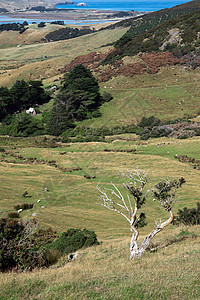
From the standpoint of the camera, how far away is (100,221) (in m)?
19.2

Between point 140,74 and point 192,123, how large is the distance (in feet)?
96.0

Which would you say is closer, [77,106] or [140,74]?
[77,106]

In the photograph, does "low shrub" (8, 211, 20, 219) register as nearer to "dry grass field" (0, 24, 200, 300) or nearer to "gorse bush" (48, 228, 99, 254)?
"dry grass field" (0, 24, 200, 300)

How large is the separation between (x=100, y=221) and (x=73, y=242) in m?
4.52

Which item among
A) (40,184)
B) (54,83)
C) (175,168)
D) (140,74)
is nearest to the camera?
(40,184)

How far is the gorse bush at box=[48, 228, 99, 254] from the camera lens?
47.5 ft

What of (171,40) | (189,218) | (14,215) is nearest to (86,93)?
(171,40)

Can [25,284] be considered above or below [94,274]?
above

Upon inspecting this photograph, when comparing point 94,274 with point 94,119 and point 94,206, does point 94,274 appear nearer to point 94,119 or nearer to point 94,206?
point 94,206

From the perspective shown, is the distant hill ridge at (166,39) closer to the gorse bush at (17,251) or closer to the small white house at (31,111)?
the small white house at (31,111)

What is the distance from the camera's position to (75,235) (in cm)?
1541

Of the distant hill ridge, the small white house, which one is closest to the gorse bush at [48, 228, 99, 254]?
the small white house

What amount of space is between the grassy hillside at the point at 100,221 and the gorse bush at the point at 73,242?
675mm

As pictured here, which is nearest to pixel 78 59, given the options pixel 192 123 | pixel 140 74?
pixel 140 74
